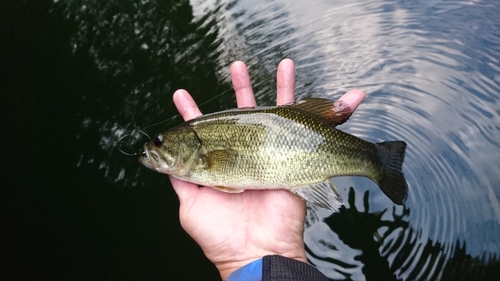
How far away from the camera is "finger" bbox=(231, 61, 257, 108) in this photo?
3271 millimetres

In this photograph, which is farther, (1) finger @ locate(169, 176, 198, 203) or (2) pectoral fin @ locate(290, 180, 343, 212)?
(1) finger @ locate(169, 176, 198, 203)

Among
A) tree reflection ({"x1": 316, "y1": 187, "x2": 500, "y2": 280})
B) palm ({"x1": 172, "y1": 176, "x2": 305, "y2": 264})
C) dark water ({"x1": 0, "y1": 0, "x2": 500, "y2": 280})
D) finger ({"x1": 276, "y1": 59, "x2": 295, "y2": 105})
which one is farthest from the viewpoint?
dark water ({"x1": 0, "y1": 0, "x2": 500, "y2": 280})

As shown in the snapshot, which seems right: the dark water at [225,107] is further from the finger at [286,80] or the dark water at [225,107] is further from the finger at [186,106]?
the finger at [186,106]

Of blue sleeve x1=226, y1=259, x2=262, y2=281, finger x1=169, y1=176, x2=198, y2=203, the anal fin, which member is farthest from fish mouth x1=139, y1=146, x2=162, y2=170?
blue sleeve x1=226, y1=259, x2=262, y2=281

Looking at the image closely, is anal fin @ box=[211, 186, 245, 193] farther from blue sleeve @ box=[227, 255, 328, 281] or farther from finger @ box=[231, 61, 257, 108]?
finger @ box=[231, 61, 257, 108]

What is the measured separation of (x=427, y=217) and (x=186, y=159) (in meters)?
2.27

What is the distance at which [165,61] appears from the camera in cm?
605

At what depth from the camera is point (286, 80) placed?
10.4 ft

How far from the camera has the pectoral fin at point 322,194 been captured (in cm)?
273

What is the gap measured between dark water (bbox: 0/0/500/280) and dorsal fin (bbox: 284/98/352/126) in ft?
4.47

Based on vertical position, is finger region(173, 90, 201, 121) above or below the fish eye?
below

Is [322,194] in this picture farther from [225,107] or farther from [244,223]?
[225,107]

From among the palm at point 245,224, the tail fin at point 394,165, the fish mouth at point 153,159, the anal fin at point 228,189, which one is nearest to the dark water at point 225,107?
the tail fin at point 394,165

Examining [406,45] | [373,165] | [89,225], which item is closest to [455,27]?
[406,45]
